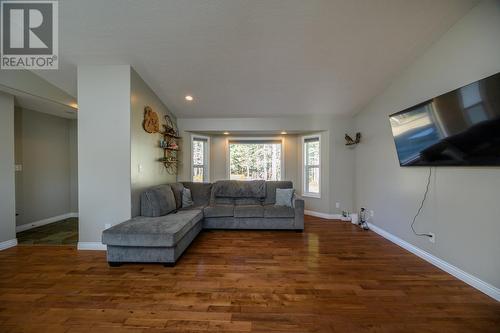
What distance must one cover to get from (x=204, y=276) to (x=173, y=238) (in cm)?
58

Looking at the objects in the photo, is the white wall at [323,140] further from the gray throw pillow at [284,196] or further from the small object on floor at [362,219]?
the gray throw pillow at [284,196]

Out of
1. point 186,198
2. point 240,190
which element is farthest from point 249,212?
point 186,198

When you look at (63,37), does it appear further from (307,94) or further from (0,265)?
(307,94)

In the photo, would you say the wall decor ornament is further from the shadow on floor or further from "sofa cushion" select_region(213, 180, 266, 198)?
the shadow on floor

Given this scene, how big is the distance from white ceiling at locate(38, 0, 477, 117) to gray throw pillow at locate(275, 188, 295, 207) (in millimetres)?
1944

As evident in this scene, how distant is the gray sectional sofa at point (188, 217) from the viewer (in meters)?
2.38

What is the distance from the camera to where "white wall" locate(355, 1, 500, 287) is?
6.22 ft

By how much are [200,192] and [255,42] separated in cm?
305

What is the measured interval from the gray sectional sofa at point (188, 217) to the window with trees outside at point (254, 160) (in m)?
1.22

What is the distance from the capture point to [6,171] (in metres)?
2.96

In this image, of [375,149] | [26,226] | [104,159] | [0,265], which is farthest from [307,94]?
[26,226]

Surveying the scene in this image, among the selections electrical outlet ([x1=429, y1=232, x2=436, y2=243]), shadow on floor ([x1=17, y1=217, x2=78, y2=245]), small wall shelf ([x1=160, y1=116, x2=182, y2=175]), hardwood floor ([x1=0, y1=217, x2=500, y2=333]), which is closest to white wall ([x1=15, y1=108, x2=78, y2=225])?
shadow on floor ([x1=17, y1=217, x2=78, y2=245])

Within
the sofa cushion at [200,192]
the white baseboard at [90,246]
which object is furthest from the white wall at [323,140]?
the white baseboard at [90,246]

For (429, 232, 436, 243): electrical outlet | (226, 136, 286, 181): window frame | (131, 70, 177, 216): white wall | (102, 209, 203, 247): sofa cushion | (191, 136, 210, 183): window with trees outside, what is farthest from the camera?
(226, 136, 286, 181): window frame
